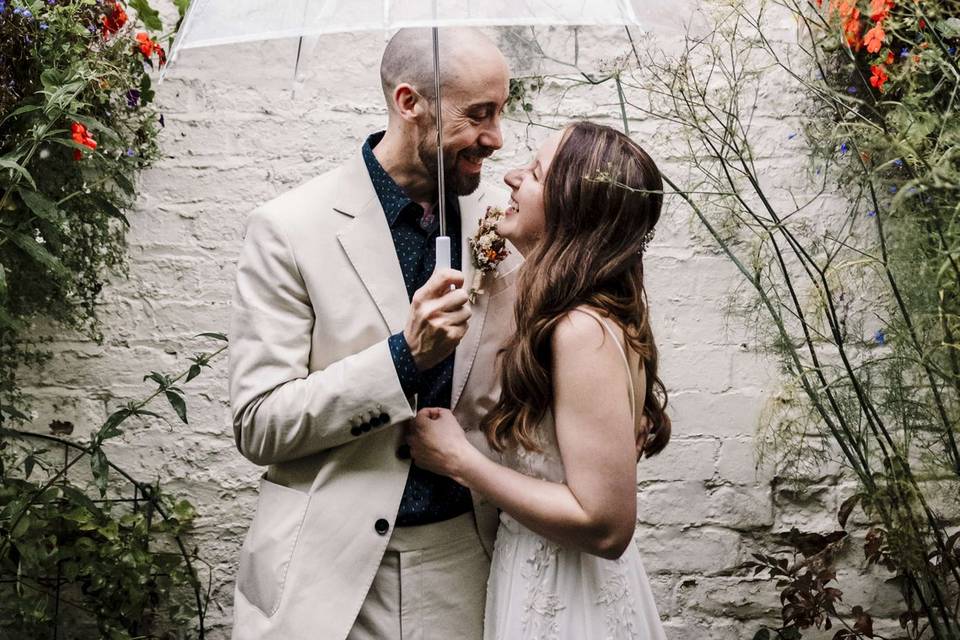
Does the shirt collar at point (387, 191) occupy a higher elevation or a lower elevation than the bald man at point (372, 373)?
higher

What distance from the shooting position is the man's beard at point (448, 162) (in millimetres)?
2227

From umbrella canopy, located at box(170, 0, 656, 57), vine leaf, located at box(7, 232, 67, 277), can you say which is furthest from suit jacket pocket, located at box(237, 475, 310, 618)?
umbrella canopy, located at box(170, 0, 656, 57)

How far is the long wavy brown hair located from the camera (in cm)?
200

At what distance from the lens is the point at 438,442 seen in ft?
6.62

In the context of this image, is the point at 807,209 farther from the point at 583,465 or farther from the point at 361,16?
the point at 361,16

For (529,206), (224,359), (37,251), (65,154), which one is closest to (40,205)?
(37,251)

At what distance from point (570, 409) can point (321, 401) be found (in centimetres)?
46

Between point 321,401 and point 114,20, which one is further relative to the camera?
point 114,20

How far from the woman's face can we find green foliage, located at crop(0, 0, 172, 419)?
3.29ft

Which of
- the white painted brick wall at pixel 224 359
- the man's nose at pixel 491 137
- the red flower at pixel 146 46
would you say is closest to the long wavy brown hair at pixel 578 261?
the man's nose at pixel 491 137

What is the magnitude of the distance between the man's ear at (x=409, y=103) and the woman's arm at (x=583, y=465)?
1.94 feet

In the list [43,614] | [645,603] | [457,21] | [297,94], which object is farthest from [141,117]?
[645,603]

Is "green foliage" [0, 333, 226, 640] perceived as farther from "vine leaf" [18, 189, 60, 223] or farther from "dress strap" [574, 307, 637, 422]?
"dress strap" [574, 307, 637, 422]

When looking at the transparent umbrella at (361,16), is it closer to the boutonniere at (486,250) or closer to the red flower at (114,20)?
the boutonniere at (486,250)
